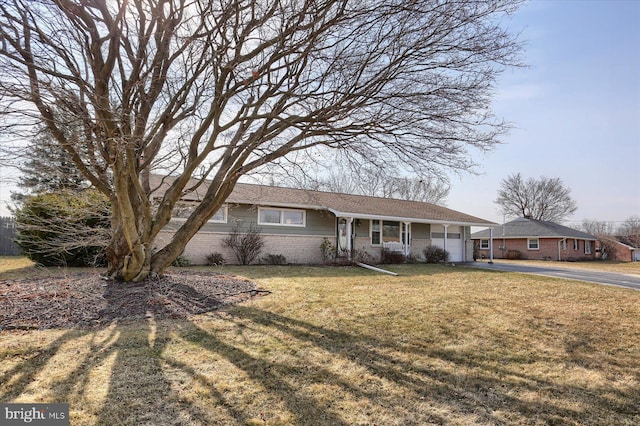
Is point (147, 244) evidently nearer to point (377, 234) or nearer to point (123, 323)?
point (123, 323)

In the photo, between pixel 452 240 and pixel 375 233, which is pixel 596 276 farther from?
pixel 375 233

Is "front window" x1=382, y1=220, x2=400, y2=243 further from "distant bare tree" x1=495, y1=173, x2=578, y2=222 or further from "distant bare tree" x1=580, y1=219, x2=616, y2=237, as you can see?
"distant bare tree" x1=580, y1=219, x2=616, y2=237

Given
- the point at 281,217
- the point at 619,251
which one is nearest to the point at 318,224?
the point at 281,217

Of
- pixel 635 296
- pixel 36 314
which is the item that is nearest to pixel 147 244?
pixel 36 314

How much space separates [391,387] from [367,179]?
6.22 metres

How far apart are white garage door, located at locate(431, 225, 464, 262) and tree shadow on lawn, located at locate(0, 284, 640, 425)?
58.2ft

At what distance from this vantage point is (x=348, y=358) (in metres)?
4.66

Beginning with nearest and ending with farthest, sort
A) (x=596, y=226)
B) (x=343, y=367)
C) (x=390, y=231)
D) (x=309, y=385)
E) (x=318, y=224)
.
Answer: (x=309, y=385), (x=343, y=367), (x=318, y=224), (x=390, y=231), (x=596, y=226)

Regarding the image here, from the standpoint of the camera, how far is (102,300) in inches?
271

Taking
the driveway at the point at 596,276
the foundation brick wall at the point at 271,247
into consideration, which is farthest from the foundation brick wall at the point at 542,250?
the foundation brick wall at the point at 271,247

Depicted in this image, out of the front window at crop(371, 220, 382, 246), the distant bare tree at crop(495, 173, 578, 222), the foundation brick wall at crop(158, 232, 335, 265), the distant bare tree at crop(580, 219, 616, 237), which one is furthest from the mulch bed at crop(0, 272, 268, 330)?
the distant bare tree at crop(580, 219, 616, 237)

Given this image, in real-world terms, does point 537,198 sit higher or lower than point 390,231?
higher

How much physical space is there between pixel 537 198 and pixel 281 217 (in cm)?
4410

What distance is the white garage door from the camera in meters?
22.1
